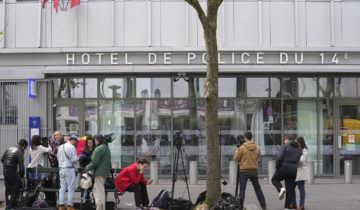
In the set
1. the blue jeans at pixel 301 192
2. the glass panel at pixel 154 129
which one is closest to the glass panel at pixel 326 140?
the glass panel at pixel 154 129

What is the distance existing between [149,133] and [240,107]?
346cm

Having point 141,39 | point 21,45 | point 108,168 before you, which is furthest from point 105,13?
point 108,168

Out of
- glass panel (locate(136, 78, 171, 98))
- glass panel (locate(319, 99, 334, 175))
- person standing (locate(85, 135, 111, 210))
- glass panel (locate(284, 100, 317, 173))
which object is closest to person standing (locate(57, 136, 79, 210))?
person standing (locate(85, 135, 111, 210))

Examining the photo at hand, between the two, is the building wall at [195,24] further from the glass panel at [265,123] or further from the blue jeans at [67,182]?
the blue jeans at [67,182]

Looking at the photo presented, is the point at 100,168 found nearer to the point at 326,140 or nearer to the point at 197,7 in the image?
the point at 197,7

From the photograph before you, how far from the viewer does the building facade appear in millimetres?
17391

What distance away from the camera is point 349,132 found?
18.3 meters

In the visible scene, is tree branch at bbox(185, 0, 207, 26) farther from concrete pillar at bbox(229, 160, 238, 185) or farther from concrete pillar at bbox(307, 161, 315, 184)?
concrete pillar at bbox(307, 161, 315, 184)

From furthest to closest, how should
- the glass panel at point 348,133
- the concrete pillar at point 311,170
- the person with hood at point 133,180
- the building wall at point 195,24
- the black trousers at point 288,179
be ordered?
the glass panel at point 348,133
the building wall at point 195,24
the concrete pillar at point 311,170
the black trousers at point 288,179
the person with hood at point 133,180

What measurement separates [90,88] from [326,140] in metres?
8.88

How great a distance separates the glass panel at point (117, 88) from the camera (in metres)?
18.0

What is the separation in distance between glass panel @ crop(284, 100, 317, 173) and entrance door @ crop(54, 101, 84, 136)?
749cm

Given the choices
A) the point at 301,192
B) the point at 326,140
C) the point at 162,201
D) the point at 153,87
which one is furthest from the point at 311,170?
the point at 162,201

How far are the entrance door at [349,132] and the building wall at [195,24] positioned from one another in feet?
7.69
